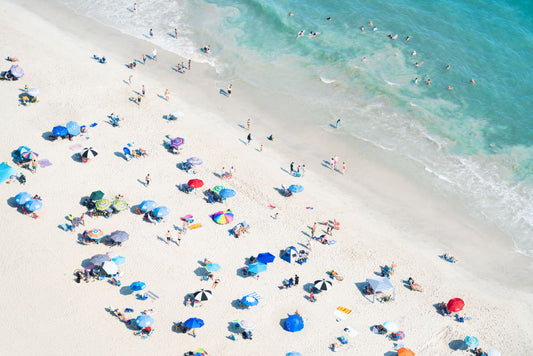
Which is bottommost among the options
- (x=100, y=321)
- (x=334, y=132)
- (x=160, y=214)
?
(x=100, y=321)

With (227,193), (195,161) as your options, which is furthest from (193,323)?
(195,161)

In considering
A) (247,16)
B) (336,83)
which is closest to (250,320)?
(336,83)

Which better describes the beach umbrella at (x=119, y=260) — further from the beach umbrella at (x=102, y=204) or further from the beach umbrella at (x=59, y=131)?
the beach umbrella at (x=59, y=131)

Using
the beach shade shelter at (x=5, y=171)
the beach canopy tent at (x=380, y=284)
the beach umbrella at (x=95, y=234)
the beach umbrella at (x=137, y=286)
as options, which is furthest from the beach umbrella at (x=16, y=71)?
the beach canopy tent at (x=380, y=284)

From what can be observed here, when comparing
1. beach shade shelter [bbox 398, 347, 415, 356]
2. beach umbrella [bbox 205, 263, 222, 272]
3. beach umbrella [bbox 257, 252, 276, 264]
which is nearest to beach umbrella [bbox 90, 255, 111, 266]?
beach umbrella [bbox 205, 263, 222, 272]

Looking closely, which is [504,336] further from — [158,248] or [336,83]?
[336,83]

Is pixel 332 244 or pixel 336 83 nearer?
pixel 332 244
